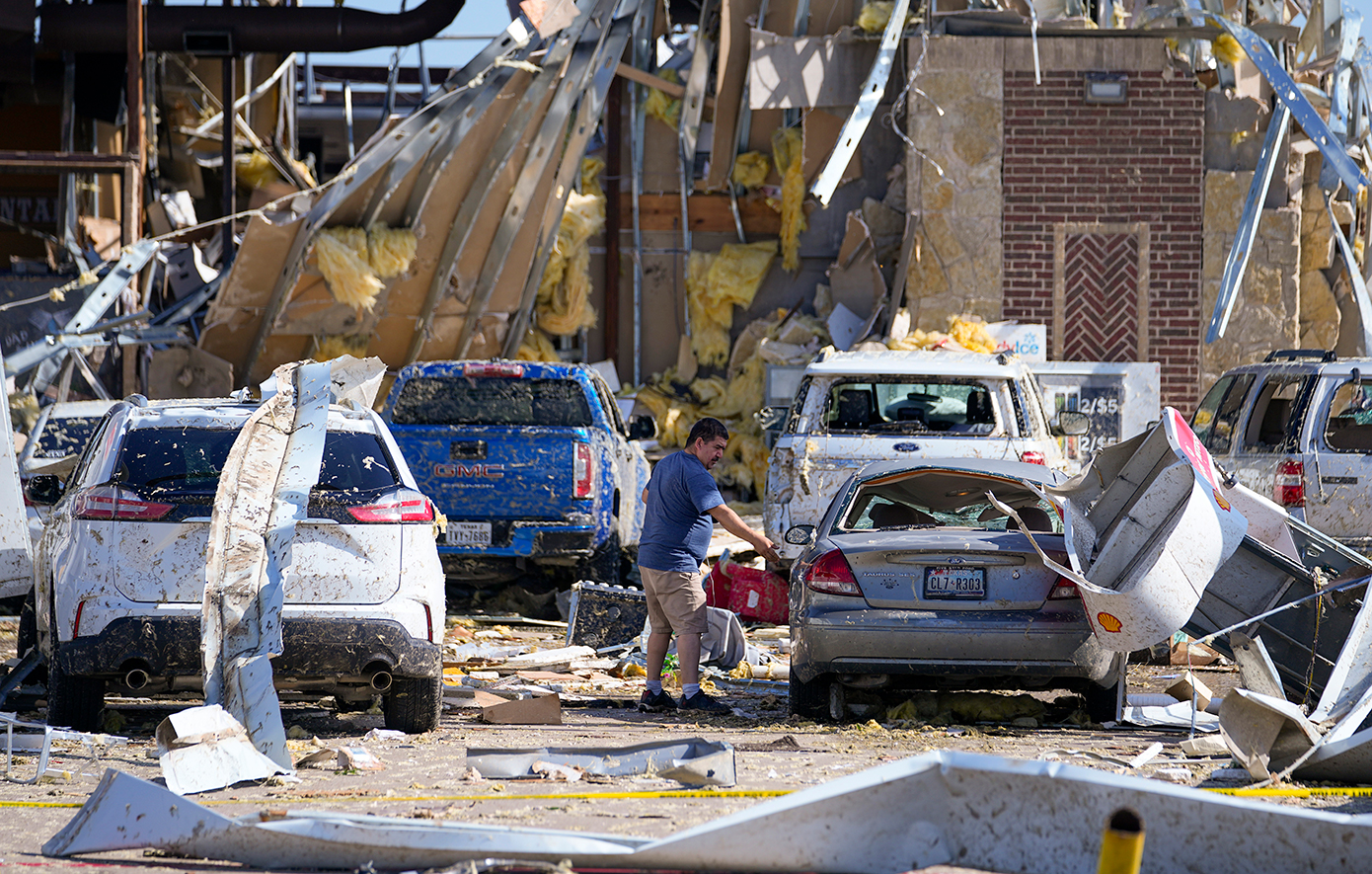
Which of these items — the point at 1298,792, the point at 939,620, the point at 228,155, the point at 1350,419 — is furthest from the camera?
the point at 228,155

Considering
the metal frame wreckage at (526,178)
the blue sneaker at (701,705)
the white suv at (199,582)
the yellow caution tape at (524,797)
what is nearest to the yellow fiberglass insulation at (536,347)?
the metal frame wreckage at (526,178)

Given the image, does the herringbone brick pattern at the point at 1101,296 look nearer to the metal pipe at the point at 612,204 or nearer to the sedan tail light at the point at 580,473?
the metal pipe at the point at 612,204

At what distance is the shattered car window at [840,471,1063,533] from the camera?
27.5 ft

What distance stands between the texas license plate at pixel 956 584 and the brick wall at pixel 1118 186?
430 inches

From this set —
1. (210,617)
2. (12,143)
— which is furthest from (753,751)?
(12,143)

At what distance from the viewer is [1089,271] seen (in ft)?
59.8

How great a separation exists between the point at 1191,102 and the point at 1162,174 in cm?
93

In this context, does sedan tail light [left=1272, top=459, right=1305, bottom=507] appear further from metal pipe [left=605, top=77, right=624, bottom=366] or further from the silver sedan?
metal pipe [left=605, top=77, right=624, bottom=366]

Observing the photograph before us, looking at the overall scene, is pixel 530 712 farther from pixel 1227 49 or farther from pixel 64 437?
pixel 1227 49

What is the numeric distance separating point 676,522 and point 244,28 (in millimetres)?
14474

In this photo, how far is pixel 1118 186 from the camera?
717 inches

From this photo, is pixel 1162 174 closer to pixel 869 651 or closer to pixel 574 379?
pixel 574 379

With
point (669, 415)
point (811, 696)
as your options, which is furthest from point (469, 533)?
point (669, 415)

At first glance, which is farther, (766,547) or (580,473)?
(580,473)
